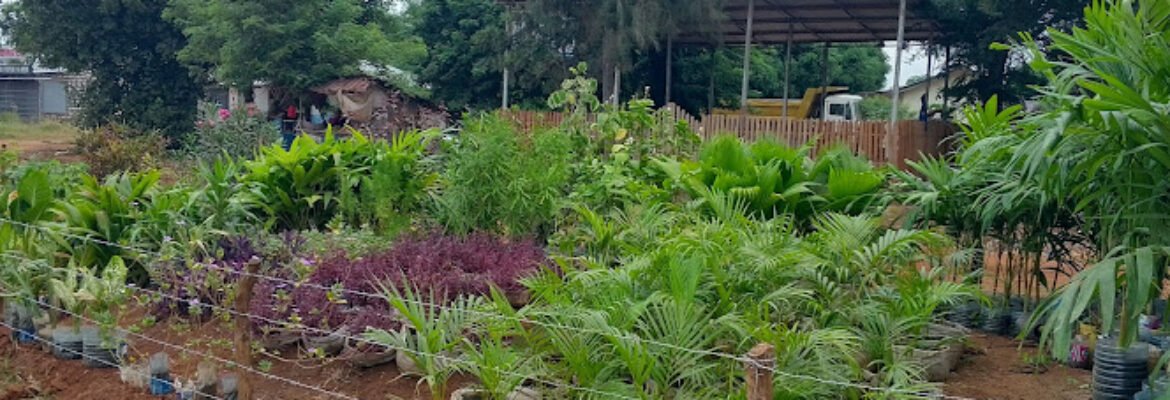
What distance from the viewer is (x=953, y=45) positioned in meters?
19.5

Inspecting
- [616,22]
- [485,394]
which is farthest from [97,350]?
[616,22]

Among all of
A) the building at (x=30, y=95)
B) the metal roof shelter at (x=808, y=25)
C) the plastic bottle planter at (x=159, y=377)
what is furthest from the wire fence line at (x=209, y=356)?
the building at (x=30, y=95)

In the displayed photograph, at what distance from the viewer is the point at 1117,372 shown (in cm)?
417

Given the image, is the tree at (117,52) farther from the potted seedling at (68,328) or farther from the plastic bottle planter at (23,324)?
the potted seedling at (68,328)

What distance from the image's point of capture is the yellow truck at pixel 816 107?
23.2 m

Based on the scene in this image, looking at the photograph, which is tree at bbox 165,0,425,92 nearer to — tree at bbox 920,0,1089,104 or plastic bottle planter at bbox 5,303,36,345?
tree at bbox 920,0,1089,104

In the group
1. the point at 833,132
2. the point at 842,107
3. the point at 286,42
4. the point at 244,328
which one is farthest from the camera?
the point at 842,107

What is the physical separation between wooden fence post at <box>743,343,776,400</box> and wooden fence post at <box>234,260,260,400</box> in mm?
2062

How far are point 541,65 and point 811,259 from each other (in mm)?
15655

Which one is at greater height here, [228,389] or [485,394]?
[485,394]

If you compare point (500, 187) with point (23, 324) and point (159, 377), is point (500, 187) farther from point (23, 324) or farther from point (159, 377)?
point (23, 324)

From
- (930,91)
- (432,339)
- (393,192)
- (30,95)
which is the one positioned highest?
(930,91)

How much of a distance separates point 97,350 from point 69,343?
9.9 inches

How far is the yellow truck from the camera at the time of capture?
76.1ft
